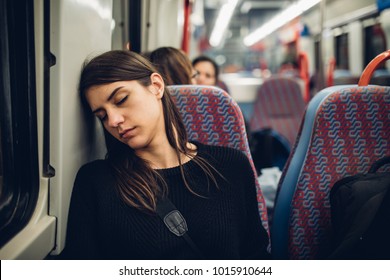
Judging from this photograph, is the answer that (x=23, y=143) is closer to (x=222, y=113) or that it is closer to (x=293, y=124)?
(x=222, y=113)

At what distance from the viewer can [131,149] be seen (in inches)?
48.9

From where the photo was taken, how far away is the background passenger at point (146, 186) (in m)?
1.08

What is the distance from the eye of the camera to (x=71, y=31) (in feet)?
3.64

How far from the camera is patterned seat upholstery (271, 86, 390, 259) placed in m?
1.41

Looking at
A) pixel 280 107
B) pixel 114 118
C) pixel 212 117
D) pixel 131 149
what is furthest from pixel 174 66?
pixel 280 107

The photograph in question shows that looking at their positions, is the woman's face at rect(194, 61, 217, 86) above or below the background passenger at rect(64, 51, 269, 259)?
above

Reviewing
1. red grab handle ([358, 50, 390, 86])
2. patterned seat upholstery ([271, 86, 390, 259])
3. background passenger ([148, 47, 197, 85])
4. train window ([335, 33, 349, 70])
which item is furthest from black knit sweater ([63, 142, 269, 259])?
train window ([335, 33, 349, 70])

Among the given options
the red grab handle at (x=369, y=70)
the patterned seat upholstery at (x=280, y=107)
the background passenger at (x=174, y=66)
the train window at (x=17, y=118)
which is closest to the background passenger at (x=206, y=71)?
the patterned seat upholstery at (x=280, y=107)

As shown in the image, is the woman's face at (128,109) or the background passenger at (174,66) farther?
the background passenger at (174,66)

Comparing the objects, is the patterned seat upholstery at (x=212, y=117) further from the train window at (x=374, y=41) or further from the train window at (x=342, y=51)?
the train window at (x=342, y=51)

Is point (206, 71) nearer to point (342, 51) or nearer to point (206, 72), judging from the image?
point (206, 72)

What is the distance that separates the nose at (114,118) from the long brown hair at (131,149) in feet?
0.28

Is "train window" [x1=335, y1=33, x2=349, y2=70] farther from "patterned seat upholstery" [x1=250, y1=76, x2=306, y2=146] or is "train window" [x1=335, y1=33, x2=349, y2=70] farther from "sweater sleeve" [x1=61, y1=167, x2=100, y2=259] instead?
"sweater sleeve" [x1=61, y1=167, x2=100, y2=259]

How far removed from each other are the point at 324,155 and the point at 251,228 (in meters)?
0.39
